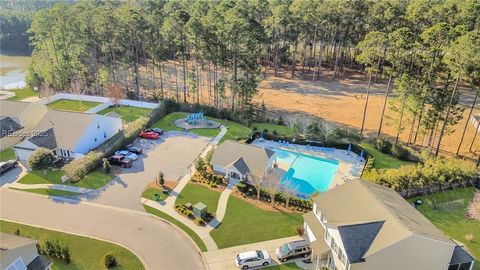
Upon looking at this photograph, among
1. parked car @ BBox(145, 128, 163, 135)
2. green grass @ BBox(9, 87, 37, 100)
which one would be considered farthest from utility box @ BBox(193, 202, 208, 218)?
green grass @ BBox(9, 87, 37, 100)

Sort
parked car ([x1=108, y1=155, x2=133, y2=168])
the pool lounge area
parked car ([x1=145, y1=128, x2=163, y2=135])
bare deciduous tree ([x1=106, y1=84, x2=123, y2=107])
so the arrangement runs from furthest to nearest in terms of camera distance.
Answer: bare deciduous tree ([x1=106, y1=84, x2=123, y2=107]) < parked car ([x1=145, y1=128, x2=163, y2=135]) < parked car ([x1=108, y1=155, x2=133, y2=168]) < the pool lounge area

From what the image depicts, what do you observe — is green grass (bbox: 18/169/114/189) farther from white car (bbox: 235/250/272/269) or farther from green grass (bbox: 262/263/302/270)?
green grass (bbox: 262/263/302/270)

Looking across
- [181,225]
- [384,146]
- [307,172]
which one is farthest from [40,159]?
[384,146]

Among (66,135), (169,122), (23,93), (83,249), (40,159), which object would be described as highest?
(66,135)

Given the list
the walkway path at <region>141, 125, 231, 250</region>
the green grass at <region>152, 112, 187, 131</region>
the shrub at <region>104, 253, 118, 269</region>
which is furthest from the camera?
the green grass at <region>152, 112, 187, 131</region>

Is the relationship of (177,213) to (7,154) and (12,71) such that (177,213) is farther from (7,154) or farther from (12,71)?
(12,71)

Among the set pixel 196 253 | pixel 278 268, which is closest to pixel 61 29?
pixel 196 253
